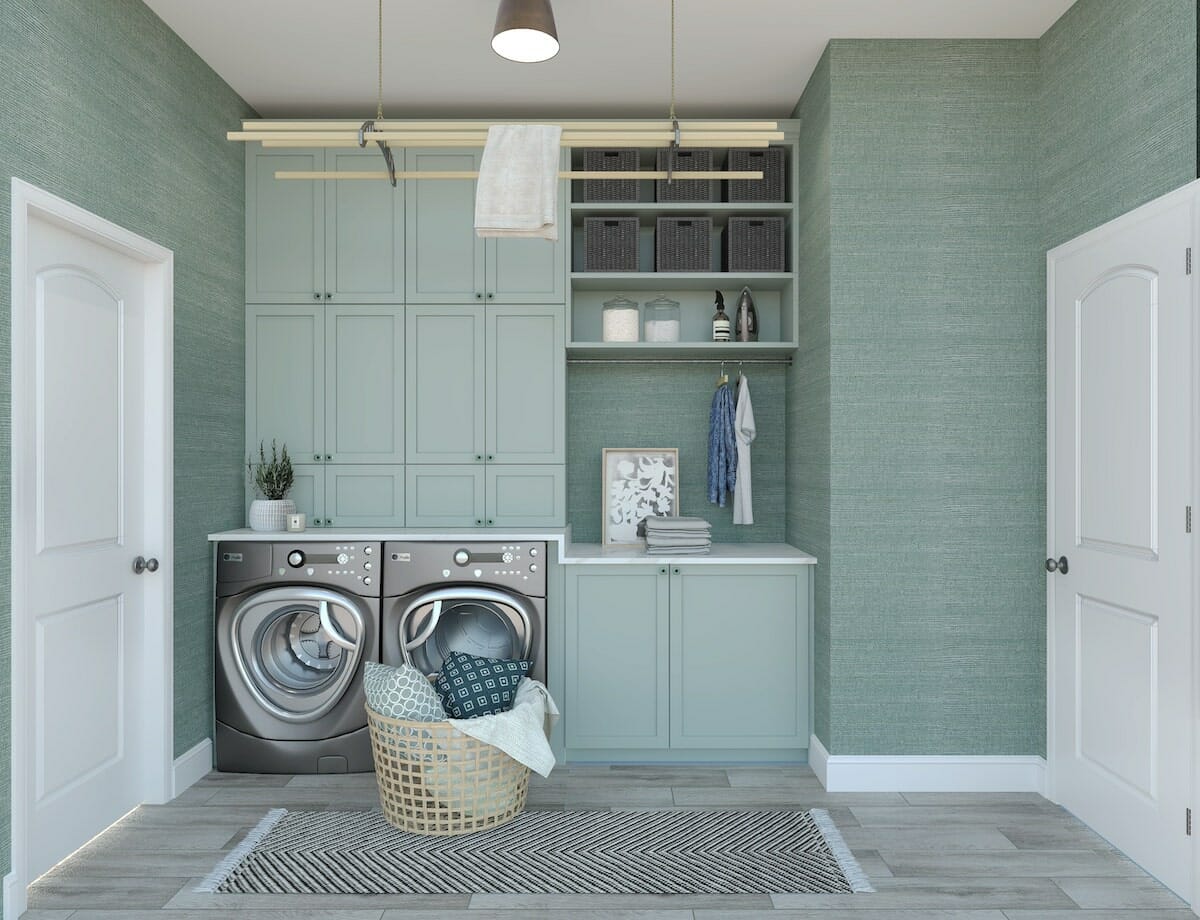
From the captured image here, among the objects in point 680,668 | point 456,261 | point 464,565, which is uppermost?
point 456,261

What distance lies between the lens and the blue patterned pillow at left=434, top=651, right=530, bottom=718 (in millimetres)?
3154

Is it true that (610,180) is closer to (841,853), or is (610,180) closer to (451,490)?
(451,490)

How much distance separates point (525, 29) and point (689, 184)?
4.84 ft

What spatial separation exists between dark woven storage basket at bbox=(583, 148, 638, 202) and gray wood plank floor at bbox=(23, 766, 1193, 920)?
2504mm

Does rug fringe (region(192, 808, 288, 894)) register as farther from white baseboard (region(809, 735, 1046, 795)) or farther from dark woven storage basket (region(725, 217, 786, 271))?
dark woven storage basket (region(725, 217, 786, 271))

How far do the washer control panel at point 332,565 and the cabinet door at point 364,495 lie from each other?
34cm

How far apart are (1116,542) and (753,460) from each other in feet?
5.70

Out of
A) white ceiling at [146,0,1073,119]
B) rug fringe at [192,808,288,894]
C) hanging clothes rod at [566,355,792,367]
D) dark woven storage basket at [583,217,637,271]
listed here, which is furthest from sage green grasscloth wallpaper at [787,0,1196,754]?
rug fringe at [192,808,288,894]

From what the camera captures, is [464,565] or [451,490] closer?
[464,565]

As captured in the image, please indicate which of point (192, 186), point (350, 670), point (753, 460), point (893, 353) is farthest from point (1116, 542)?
point (192, 186)

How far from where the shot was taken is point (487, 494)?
395 centimetres

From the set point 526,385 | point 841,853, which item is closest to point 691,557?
point 526,385

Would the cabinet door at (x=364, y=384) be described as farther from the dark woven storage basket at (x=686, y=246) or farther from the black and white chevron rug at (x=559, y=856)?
the black and white chevron rug at (x=559, y=856)

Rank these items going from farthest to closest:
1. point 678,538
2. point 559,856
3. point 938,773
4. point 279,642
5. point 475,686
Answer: point 678,538
point 279,642
point 938,773
point 475,686
point 559,856
